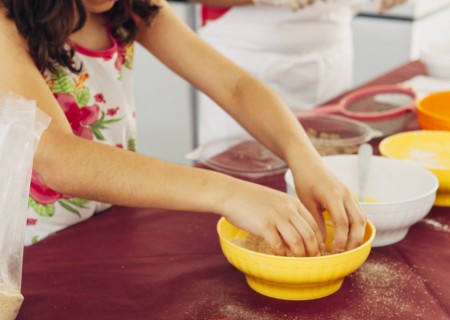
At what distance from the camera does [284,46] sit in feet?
7.34

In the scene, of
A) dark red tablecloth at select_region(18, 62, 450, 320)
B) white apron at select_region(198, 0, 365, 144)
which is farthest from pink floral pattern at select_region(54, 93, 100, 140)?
white apron at select_region(198, 0, 365, 144)

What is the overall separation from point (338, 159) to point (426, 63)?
823 millimetres

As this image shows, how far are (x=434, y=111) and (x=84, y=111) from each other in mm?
795

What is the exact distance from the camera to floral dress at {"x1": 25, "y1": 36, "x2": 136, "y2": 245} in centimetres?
133

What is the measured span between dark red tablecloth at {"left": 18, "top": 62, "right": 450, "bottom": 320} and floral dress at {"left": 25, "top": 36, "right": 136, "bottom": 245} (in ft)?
0.31

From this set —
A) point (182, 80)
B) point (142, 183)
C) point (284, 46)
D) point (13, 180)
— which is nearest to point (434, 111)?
point (284, 46)

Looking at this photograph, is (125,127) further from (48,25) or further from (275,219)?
(275,219)

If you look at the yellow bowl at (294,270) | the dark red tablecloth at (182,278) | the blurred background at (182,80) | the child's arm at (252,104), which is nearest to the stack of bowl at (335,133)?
the child's arm at (252,104)

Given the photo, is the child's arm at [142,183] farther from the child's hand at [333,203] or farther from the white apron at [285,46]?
the white apron at [285,46]

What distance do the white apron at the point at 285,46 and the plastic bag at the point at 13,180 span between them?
51.2 inches

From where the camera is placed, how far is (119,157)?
1026mm

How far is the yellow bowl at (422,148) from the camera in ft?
4.71

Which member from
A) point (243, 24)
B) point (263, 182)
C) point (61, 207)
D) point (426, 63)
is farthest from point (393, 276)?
point (243, 24)

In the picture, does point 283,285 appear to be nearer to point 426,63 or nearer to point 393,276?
point 393,276
